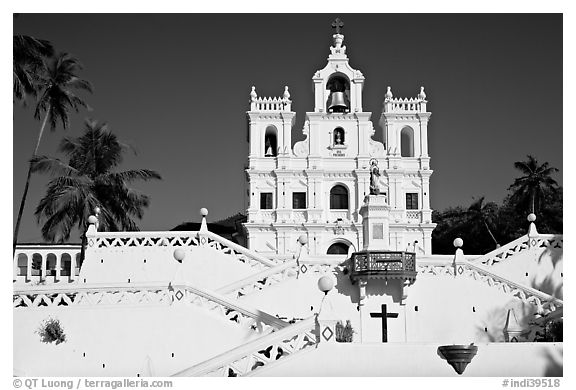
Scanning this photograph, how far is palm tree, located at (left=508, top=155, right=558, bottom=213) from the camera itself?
45.0 m

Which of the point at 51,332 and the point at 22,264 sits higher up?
the point at 22,264

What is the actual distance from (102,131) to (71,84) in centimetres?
676

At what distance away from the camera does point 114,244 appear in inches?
1163

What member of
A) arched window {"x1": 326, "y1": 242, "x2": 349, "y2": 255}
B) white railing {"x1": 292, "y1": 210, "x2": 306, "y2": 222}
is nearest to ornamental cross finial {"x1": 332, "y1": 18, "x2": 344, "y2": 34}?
white railing {"x1": 292, "y1": 210, "x2": 306, "y2": 222}

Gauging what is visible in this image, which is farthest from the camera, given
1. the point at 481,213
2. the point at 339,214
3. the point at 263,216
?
the point at 481,213

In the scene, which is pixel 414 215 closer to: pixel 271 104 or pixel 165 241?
pixel 271 104

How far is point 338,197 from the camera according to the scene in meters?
43.4

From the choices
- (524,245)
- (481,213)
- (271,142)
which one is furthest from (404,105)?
(524,245)

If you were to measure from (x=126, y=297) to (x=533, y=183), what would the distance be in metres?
30.8

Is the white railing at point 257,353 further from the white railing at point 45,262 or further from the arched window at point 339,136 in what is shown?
the arched window at point 339,136

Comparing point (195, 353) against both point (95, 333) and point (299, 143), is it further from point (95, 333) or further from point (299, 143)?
point (299, 143)

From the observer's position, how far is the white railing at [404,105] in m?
43.6
